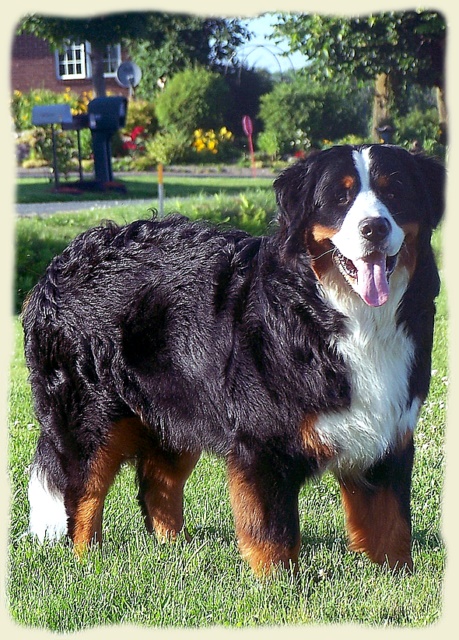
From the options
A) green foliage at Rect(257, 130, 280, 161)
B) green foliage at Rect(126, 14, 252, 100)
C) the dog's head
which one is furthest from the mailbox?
the dog's head

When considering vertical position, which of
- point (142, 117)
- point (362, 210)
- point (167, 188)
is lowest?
point (167, 188)

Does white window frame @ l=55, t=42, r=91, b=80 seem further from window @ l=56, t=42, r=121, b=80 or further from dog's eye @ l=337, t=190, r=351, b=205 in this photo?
dog's eye @ l=337, t=190, r=351, b=205

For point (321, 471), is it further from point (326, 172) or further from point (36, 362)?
point (36, 362)

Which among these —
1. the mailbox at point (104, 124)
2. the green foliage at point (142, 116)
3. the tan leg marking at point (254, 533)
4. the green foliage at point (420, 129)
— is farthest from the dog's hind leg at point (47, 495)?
the mailbox at point (104, 124)

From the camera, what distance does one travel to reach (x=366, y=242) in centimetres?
318

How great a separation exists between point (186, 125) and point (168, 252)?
520 cm

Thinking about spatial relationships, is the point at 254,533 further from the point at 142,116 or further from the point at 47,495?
the point at 142,116

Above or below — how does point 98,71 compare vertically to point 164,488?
above

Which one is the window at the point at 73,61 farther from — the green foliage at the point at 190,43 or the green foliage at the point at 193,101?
the green foliage at the point at 193,101

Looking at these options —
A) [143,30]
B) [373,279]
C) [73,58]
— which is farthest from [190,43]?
[373,279]

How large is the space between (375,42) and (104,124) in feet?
17.7

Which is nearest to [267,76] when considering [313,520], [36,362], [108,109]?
[36,362]

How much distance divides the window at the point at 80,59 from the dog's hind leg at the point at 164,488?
83.4 inches

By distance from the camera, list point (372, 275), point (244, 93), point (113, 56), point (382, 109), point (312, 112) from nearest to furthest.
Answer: point (372, 275)
point (113, 56)
point (382, 109)
point (244, 93)
point (312, 112)
